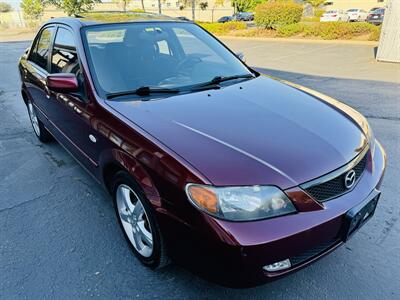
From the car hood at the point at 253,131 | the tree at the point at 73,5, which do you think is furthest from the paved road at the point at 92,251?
the tree at the point at 73,5

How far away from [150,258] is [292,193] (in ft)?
3.56

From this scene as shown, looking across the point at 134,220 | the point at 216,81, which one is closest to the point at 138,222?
the point at 134,220

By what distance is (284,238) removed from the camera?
5.41 feet

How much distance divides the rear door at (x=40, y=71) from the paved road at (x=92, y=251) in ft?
2.26

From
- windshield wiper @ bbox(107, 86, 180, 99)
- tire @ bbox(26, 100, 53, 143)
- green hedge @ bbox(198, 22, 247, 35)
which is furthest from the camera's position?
green hedge @ bbox(198, 22, 247, 35)

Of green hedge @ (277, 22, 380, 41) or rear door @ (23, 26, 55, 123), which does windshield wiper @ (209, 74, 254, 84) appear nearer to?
rear door @ (23, 26, 55, 123)

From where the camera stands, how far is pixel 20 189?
3.48 meters

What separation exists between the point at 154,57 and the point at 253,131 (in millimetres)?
1347

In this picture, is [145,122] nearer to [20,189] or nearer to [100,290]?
[100,290]

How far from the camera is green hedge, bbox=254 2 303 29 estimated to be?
1961 cm

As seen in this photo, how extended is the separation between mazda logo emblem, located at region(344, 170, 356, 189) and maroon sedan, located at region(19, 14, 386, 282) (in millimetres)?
11

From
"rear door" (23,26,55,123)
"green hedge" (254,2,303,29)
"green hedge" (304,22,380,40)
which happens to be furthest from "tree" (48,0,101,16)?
"rear door" (23,26,55,123)

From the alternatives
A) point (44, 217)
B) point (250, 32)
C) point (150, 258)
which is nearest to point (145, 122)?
point (150, 258)

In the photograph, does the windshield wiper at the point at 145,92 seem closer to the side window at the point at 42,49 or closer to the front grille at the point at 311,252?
the front grille at the point at 311,252
